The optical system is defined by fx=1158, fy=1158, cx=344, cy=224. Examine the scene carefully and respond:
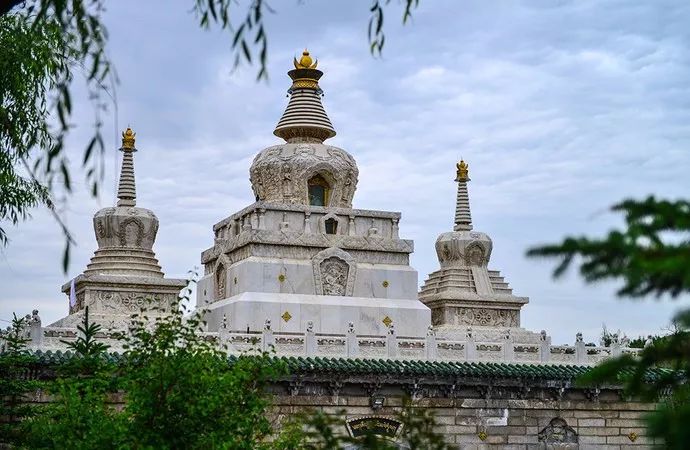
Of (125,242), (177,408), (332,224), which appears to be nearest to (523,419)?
(332,224)

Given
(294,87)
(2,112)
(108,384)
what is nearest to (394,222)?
(294,87)

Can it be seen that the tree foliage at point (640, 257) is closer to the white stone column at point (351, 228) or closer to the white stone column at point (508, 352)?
the white stone column at point (508, 352)

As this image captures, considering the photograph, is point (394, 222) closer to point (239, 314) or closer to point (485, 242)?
point (239, 314)

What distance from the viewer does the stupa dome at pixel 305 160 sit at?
39.8 meters

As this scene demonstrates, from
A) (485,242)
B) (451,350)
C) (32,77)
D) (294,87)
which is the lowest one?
(451,350)

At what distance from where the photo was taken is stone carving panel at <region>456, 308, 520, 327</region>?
155 ft

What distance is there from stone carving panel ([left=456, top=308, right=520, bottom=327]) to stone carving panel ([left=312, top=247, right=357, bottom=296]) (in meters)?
10.1

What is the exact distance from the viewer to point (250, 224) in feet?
125

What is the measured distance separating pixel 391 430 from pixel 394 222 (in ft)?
30.1

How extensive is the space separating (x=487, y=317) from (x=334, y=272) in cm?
1154

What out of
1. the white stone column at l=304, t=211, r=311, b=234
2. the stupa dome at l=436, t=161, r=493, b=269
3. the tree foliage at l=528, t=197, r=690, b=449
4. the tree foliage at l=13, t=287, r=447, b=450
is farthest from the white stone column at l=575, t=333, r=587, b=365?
the tree foliage at l=528, t=197, r=690, b=449

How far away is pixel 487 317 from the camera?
4759 centimetres

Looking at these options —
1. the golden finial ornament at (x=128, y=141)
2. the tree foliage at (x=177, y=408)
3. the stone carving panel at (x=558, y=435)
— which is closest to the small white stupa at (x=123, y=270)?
the golden finial ornament at (x=128, y=141)

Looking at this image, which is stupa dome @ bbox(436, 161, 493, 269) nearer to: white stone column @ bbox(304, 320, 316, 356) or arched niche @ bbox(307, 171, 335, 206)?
arched niche @ bbox(307, 171, 335, 206)
